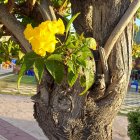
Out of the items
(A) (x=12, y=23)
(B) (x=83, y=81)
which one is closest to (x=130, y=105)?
(A) (x=12, y=23)

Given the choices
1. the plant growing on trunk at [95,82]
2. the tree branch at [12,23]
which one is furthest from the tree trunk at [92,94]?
the tree branch at [12,23]

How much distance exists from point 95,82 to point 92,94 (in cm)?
11

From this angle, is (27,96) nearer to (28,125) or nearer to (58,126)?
(28,125)

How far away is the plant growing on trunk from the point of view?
1823 mm

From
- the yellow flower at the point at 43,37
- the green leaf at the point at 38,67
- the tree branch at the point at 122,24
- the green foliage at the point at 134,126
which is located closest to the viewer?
the yellow flower at the point at 43,37

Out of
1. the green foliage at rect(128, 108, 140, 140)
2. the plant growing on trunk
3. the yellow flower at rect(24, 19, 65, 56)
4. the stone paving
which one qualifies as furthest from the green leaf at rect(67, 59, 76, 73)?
the stone paving

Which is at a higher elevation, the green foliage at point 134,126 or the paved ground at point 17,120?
the green foliage at point 134,126

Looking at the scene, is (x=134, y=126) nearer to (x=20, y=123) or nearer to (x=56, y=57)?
(x=56, y=57)

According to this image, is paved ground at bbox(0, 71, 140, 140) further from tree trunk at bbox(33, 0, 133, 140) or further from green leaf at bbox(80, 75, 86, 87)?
green leaf at bbox(80, 75, 86, 87)

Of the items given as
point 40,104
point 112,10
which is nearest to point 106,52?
point 112,10

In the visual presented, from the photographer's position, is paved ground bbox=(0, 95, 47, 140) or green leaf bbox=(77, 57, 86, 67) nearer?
green leaf bbox=(77, 57, 86, 67)

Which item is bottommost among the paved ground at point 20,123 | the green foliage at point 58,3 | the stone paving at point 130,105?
the stone paving at point 130,105

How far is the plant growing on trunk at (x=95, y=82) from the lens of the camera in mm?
1823

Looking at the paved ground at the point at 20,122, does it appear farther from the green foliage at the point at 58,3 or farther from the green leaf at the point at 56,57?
the green leaf at the point at 56,57
